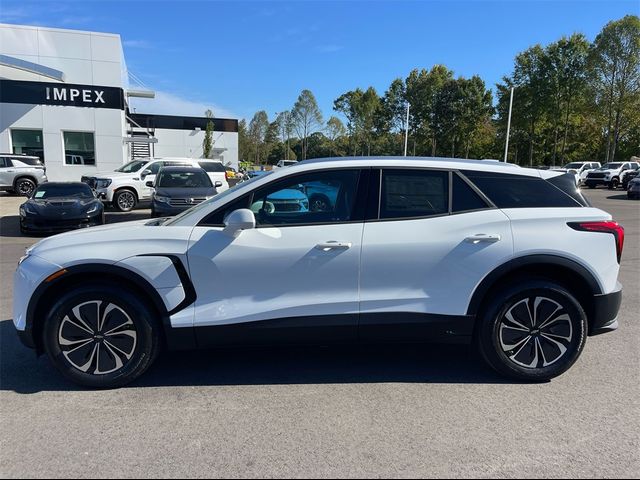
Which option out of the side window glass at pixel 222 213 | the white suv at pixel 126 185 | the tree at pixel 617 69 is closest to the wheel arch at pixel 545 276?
the side window glass at pixel 222 213

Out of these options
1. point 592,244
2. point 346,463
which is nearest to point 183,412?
point 346,463

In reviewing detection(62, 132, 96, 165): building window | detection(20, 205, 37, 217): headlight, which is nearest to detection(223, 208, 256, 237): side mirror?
detection(20, 205, 37, 217): headlight

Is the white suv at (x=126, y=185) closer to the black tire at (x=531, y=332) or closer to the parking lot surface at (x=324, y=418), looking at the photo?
the parking lot surface at (x=324, y=418)

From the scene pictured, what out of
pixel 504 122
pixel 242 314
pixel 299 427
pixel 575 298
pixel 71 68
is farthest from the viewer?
pixel 504 122

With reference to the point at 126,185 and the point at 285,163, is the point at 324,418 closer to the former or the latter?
the point at 126,185

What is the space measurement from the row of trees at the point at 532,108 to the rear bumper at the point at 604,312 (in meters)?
43.0

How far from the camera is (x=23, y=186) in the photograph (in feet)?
66.7

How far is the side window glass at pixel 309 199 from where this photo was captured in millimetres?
3568

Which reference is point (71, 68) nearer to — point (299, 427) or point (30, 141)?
point (30, 141)

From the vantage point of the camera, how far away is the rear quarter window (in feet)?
12.3

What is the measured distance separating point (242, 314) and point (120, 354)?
3.14 feet

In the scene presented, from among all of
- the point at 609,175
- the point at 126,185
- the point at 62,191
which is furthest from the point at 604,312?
the point at 609,175

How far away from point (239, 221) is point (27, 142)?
26.4 meters

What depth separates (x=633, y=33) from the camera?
121ft
